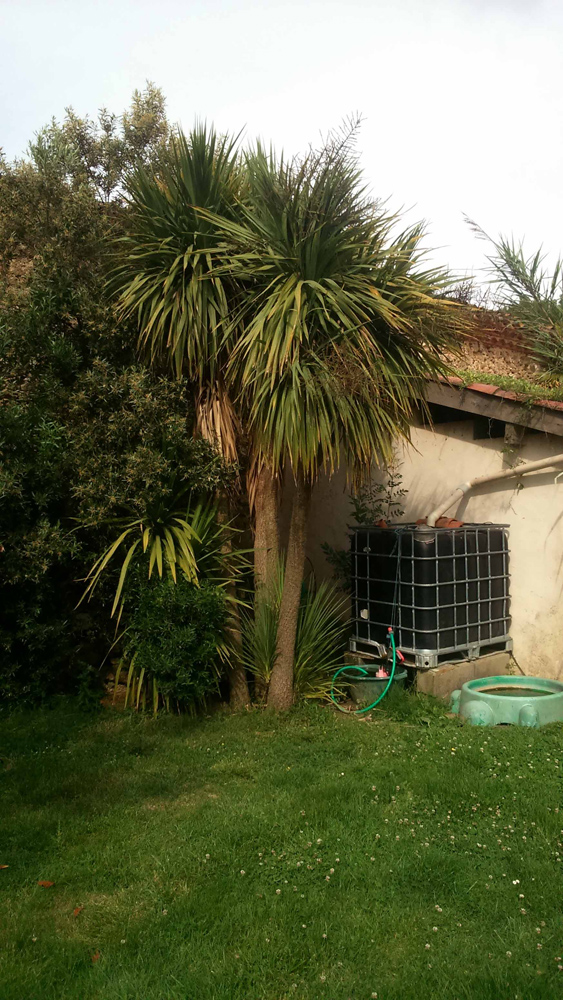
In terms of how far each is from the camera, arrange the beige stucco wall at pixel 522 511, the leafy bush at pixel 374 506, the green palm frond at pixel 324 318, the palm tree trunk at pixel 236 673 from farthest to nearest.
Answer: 1. the leafy bush at pixel 374 506
2. the beige stucco wall at pixel 522 511
3. the palm tree trunk at pixel 236 673
4. the green palm frond at pixel 324 318

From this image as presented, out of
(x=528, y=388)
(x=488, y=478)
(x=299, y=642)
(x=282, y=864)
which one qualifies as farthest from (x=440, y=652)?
(x=282, y=864)

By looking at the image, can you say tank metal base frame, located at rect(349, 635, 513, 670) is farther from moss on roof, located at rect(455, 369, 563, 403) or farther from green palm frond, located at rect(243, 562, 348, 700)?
moss on roof, located at rect(455, 369, 563, 403)

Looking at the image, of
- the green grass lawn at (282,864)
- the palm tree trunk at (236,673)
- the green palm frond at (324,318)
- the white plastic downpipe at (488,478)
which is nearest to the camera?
the green grass lawn at (282,864)

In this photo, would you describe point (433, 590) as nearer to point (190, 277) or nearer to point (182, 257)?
point (190, 277)

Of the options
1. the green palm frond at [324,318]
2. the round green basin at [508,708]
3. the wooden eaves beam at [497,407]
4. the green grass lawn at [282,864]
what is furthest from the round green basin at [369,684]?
the wooden eaves beam at [497,407]

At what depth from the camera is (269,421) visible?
18.6ft

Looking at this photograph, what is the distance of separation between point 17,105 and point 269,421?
6128mm

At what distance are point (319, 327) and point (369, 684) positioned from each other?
318 centimetres

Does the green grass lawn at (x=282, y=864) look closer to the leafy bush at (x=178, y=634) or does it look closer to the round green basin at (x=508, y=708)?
the round green basin at (x=508, y=708)

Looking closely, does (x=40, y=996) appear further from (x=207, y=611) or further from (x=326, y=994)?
(x=207, y=611)

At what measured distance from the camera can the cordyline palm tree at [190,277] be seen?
19.9 ft

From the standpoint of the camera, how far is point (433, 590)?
6.43 meters

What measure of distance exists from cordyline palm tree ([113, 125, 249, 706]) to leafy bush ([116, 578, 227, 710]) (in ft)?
1.92

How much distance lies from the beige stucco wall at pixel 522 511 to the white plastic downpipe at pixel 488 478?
132 mm
